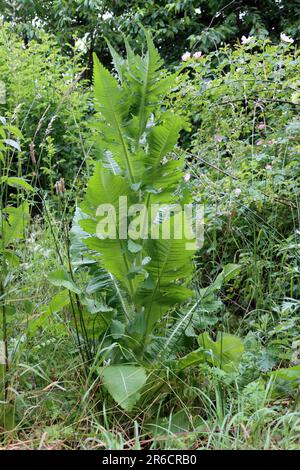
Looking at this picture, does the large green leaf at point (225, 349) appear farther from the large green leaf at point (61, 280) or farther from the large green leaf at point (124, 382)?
the large green leaf at point (61, 280)

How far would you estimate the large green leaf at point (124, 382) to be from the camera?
1.97m

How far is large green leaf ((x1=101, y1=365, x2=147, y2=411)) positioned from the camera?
1975 mm

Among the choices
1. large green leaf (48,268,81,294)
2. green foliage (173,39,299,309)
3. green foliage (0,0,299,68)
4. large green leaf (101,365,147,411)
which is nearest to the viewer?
large green leaf (101,365,147,411)

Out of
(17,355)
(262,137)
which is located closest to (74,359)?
(17,355)

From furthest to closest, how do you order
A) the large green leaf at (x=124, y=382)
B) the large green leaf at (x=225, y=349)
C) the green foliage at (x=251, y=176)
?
the green foliage at (x=251, y=176) < the large green leaf at (x=225, y=349) < the large green leaf at (x=124, y=382)

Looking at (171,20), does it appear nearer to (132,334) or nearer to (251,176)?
(251,176)

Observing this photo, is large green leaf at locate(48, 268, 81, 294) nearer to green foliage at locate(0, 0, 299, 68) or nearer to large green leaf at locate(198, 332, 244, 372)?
large green leaf at locate(198, 332, 244, 372)

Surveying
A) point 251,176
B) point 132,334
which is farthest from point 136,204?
point 251,176

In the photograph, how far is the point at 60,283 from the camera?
6.99 feet

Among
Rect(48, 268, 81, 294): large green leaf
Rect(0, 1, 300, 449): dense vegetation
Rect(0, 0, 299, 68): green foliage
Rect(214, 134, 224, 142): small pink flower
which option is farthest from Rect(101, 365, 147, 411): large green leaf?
Rect(0, 0, 299, 68): green foliage

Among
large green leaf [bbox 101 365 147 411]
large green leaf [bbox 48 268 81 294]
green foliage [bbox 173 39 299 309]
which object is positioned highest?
green foliage [bbox 173 39 299 309]

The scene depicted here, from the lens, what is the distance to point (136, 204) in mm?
2180

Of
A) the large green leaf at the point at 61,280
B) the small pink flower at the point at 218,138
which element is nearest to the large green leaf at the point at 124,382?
the large green leaf at the point at 61,280

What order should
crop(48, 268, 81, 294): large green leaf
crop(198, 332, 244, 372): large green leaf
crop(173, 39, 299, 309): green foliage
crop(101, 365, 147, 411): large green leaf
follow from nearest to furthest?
crop(101, 365, 147, 411): large green leaf, crop(48, 268, 81, 294): large green leaf, crop(198, 332, 244, 372): large green leaf, crop(173, 39, 299, 309): green foliage
